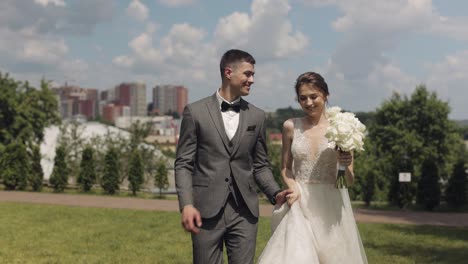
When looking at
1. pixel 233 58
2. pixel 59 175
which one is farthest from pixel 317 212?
pixel 59 175

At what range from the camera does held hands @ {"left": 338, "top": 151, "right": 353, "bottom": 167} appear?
454 centimetres

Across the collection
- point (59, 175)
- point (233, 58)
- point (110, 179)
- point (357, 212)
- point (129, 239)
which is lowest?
point (357, 212)

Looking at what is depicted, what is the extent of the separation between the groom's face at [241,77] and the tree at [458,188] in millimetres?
26713

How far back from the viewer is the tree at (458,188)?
28734 mm

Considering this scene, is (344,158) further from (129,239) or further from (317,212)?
(129,239)

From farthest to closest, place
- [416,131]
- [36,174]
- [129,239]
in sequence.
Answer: [416,131], [36,174], [129,239]

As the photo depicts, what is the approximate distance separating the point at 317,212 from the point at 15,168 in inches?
1047

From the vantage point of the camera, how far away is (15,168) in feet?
94.9

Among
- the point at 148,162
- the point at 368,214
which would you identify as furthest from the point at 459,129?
the point at 368,214

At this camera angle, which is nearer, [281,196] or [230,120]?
[230,120]

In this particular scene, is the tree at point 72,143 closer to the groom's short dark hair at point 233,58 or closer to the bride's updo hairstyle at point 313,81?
the bride's updo hairstyle at point 313,81

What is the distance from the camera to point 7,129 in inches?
1644

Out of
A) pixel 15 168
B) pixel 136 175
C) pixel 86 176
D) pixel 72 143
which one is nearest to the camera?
pixel 15 168

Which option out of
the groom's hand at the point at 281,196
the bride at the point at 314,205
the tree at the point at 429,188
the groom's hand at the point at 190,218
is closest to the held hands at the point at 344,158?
the bride at the point at 314,205
